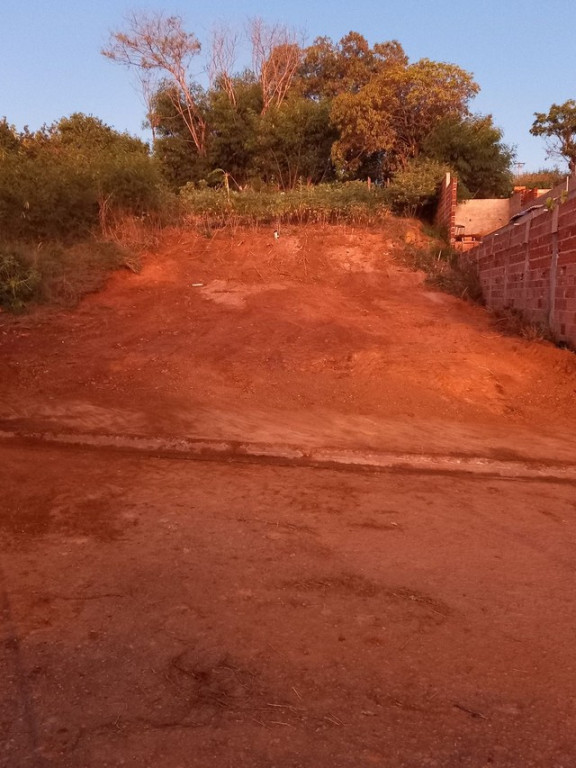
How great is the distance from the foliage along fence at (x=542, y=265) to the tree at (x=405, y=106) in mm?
8640

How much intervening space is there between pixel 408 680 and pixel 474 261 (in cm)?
1218

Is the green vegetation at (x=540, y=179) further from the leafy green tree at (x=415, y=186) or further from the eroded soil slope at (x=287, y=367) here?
the eroded soil slope at (x=287, y=367)

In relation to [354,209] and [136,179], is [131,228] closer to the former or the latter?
[136,179]

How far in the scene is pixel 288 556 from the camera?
142 inches

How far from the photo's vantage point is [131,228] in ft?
49.6

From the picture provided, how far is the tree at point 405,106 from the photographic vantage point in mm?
18734

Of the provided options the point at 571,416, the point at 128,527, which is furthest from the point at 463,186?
the point at 128,527

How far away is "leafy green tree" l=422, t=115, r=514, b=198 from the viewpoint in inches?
702

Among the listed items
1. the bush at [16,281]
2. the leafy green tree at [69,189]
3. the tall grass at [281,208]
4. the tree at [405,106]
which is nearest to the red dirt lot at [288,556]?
the bush at [16,281]

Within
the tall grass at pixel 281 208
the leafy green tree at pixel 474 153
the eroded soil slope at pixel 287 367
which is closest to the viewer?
the eroded soil slope at pixel 287 367

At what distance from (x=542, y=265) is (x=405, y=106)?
11.8 m

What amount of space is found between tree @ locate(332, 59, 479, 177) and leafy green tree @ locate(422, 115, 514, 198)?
74 centimetres

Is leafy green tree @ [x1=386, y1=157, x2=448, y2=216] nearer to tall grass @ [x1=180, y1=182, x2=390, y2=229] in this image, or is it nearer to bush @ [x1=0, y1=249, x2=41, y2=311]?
tall grass @ [x1=180, y1=182, x2=390, y2=229]

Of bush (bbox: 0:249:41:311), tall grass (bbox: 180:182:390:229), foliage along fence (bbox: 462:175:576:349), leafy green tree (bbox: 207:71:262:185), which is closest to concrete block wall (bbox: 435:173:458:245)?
tall grass (bbox: 180:182:390:229)
